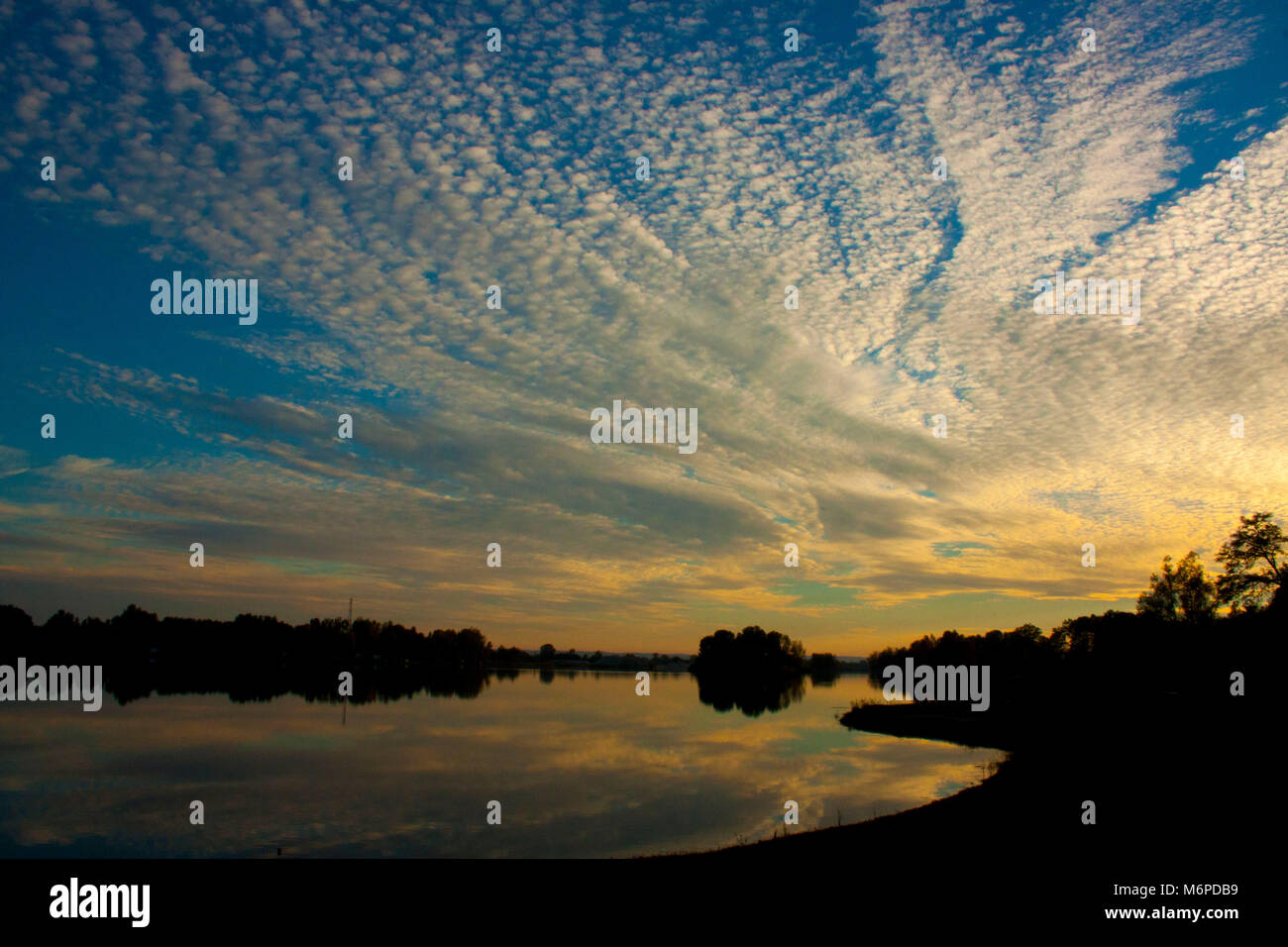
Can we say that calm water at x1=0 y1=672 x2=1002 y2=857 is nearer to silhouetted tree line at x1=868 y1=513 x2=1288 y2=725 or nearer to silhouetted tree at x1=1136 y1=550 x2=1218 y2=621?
silhouetted tree line at x1=868 y1=513 x2=1288 y2=725

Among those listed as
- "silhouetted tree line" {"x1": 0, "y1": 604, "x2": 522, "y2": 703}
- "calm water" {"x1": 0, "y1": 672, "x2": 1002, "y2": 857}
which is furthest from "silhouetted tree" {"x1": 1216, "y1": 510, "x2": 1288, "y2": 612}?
"silhouetted tree line" {"x1": 0, "y1": 604, "x2": 522, "y2": 703}

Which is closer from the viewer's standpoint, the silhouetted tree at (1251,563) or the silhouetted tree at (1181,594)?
the silhouetted tree at (1251,563)

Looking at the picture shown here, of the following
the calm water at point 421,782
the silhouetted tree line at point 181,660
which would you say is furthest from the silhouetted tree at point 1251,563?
the silhouetted tree line at point 181,660

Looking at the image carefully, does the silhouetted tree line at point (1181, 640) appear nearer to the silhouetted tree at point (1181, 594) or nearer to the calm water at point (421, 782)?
the silhouetted tree at point (1181, 594)

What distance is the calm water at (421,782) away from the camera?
27.8 meters

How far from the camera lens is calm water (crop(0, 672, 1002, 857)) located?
27781mm

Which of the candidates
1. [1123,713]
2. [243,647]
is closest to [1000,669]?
[1123,713]

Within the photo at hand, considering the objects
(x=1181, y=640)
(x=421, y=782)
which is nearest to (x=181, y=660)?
(x=421, y=782)

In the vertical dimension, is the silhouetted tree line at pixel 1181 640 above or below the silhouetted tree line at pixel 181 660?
above

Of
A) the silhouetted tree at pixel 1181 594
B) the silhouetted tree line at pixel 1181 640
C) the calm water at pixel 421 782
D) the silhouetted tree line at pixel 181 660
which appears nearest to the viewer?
the calm water at pixel 421 782

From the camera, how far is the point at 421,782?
39.8 metres
